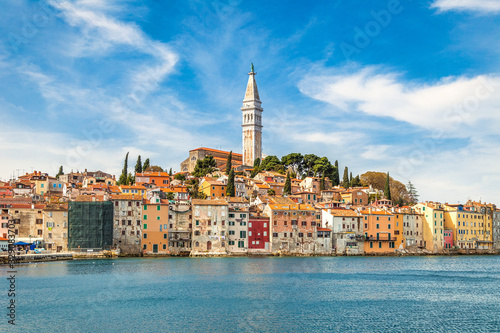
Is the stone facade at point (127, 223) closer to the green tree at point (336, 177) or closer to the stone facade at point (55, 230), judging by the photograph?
the stone facade at point (55, 230)

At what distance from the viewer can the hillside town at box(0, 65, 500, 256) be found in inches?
2589

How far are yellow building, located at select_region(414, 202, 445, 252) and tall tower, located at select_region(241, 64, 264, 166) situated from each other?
5820cm

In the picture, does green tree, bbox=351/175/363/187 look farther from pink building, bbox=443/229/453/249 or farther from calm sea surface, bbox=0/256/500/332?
calm sea surface, bbox=0/256/500/332

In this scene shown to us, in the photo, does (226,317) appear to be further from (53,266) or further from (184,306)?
(53,266)

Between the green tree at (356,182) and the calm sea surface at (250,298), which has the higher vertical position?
the green tree at (356,182)

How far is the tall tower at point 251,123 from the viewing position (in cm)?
13588

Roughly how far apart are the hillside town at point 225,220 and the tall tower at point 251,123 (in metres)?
36.0

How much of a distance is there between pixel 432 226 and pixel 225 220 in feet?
110

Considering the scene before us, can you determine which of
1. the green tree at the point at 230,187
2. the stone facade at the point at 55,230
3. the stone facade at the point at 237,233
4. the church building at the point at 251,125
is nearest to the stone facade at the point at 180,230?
the stone facade at the point at 237,233

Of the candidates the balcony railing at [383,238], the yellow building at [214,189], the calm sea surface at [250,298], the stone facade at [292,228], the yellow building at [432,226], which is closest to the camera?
the calm sea surface at [250,298]

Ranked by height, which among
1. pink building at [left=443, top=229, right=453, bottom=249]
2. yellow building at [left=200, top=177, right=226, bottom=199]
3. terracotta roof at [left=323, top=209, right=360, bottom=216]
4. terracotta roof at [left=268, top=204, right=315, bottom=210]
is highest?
yellow building at [left=200, top=177, right=226, bottom=199]

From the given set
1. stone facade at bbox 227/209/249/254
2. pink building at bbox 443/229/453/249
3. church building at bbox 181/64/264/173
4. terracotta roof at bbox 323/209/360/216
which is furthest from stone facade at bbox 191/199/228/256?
church building at bbox 181/64/264/173

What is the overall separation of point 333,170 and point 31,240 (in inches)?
2476

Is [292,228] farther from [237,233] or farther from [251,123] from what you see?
[251,123]
